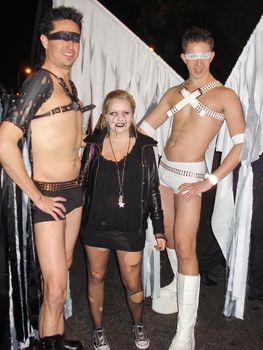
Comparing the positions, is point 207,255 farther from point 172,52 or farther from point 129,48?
point 172,52

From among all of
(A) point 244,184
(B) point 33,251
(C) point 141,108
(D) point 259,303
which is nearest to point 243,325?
(D) point 259,303

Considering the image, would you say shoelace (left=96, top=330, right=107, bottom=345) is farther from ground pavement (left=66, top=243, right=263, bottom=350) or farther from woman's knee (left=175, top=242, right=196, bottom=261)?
woman's knee (left=175, top=242, right=196, bottom=261)

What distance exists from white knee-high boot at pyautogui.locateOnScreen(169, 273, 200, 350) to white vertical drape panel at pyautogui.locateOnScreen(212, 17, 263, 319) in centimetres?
44

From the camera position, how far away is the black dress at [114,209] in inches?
101

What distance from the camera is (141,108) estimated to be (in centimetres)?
343

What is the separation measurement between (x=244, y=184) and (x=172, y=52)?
10354mm

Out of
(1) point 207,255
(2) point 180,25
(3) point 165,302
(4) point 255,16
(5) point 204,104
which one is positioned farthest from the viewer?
(2) point 180,25

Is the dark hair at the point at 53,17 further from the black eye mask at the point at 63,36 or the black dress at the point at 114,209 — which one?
the black dress at the point at 114,209

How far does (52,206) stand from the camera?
7.23 feet

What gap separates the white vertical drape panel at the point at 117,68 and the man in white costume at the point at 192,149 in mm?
399

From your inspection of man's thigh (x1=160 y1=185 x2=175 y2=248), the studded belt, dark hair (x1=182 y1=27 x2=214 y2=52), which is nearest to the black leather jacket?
the studded belt

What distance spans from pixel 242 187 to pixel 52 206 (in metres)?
1.62

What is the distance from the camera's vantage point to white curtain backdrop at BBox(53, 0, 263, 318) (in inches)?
111

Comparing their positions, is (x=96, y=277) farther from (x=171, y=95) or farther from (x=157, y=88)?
(x=157, y=88)
